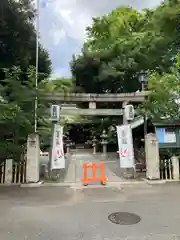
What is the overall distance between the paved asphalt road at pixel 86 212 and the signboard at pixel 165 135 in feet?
7.05

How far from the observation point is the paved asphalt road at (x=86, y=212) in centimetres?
378

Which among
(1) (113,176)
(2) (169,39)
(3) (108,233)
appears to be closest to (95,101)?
(1) (113,176)

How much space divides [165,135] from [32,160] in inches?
207

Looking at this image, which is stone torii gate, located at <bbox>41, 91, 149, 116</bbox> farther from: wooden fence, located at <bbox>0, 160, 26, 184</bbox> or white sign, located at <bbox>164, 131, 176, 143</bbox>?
wooden fence, located at <bbox>0, 160, 26, 184</bbox>

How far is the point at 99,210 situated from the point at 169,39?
12.9 m

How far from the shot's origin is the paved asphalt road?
12.4ft

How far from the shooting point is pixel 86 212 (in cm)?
489

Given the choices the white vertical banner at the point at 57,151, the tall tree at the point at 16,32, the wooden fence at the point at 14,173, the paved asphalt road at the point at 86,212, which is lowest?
the paved asphalt road at the point at 86,212

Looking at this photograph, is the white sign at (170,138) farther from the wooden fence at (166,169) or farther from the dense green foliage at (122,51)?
the dense green foliage at (122,51)

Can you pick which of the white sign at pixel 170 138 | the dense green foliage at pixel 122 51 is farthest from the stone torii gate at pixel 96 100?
the dense green foliage at pixel 122 51

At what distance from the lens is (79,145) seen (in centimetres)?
2953

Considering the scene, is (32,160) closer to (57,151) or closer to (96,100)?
(57,151)

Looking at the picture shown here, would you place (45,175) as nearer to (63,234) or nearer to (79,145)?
(63,234)

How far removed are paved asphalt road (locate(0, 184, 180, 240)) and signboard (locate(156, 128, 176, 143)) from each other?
215cm
